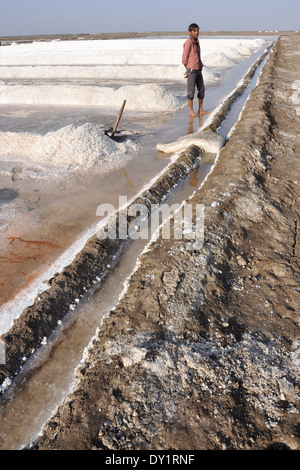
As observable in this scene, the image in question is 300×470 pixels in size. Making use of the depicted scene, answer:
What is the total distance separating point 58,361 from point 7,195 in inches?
101

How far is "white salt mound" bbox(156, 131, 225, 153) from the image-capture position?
4.86 m

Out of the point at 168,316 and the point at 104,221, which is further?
the point at 104,221

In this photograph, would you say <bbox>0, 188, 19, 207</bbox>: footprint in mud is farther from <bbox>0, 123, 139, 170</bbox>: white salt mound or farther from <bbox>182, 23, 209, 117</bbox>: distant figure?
<bbox>182, 23, 209, 117</bbox>: distant figure

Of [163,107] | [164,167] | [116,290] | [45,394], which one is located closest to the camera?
[45,394]

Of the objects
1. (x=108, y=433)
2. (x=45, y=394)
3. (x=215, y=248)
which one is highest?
(x=215, y=248)

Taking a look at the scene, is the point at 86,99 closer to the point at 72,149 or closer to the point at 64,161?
the point at 72,149

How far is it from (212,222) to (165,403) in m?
1.67

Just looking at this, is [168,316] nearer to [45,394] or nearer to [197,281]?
[197,281]

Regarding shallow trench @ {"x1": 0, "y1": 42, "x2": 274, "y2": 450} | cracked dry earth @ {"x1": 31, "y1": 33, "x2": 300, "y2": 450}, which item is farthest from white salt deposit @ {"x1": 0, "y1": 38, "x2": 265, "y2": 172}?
cracked dry earth @ {"x1": 31, "y1": 33, "x2": 300, "y2": 450}

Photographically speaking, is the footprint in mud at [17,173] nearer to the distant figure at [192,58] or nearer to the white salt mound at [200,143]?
the white salt mound at [200,143]

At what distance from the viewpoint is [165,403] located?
1.47m

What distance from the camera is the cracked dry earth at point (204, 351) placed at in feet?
4.55

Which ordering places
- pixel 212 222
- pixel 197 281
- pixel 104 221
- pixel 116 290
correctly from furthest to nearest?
pixel 104 221
pixel 212 222
pixel 116 290
pixel 197 281

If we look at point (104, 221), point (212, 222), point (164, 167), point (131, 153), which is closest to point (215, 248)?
point (212, 222)
